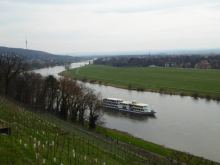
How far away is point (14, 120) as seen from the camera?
24.9 meters

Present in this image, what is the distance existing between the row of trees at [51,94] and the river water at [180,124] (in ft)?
14.2

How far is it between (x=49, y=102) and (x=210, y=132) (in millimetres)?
20866

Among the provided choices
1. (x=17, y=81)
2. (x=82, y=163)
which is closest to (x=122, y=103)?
(x=17, y=81)

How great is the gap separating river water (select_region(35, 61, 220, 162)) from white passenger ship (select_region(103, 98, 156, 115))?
1062 mm

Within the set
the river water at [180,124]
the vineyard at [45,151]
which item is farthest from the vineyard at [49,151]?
the river water at [180,124]

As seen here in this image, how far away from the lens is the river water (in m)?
34.2

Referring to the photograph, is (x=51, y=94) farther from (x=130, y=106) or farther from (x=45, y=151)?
(x=45, y=151)

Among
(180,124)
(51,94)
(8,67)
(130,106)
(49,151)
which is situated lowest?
(180,124)

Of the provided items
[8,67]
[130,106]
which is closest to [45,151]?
[8,67]

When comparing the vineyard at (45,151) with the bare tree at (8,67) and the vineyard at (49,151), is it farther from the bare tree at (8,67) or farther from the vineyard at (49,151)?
the bare tree at (8,67)

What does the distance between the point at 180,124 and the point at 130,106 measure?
12.9m

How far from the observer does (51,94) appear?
4678cm

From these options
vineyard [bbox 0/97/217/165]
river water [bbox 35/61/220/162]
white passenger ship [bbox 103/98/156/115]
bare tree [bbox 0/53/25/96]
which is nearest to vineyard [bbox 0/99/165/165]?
vineyard [bbox 0/97/217/165]

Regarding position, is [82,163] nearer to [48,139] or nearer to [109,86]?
[48,139]
